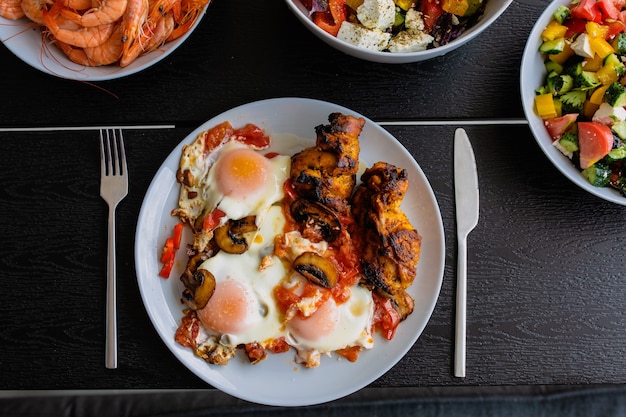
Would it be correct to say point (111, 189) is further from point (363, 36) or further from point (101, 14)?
point (363, 36)

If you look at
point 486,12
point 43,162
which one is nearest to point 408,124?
point 486,12

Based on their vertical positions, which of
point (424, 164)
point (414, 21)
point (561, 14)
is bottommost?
point (424, 164)

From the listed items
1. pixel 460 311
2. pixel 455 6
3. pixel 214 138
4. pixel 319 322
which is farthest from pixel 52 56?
pixel 460 311

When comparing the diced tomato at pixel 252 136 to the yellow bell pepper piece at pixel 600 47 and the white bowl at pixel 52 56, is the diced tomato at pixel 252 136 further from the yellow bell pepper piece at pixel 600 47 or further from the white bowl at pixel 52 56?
the yellow bell pepper piece at pixel 600 47

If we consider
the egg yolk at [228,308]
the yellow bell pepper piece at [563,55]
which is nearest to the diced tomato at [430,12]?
the yellow bell pepper piece at [563,55]

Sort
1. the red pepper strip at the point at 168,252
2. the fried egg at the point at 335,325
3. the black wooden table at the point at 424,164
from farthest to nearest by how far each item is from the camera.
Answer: the black wooden table at the point at 424,164 < the red pepper strip at the point at 168,252 < the fried egg at the point at 335,325

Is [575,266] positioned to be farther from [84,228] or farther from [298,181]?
[84,228]
